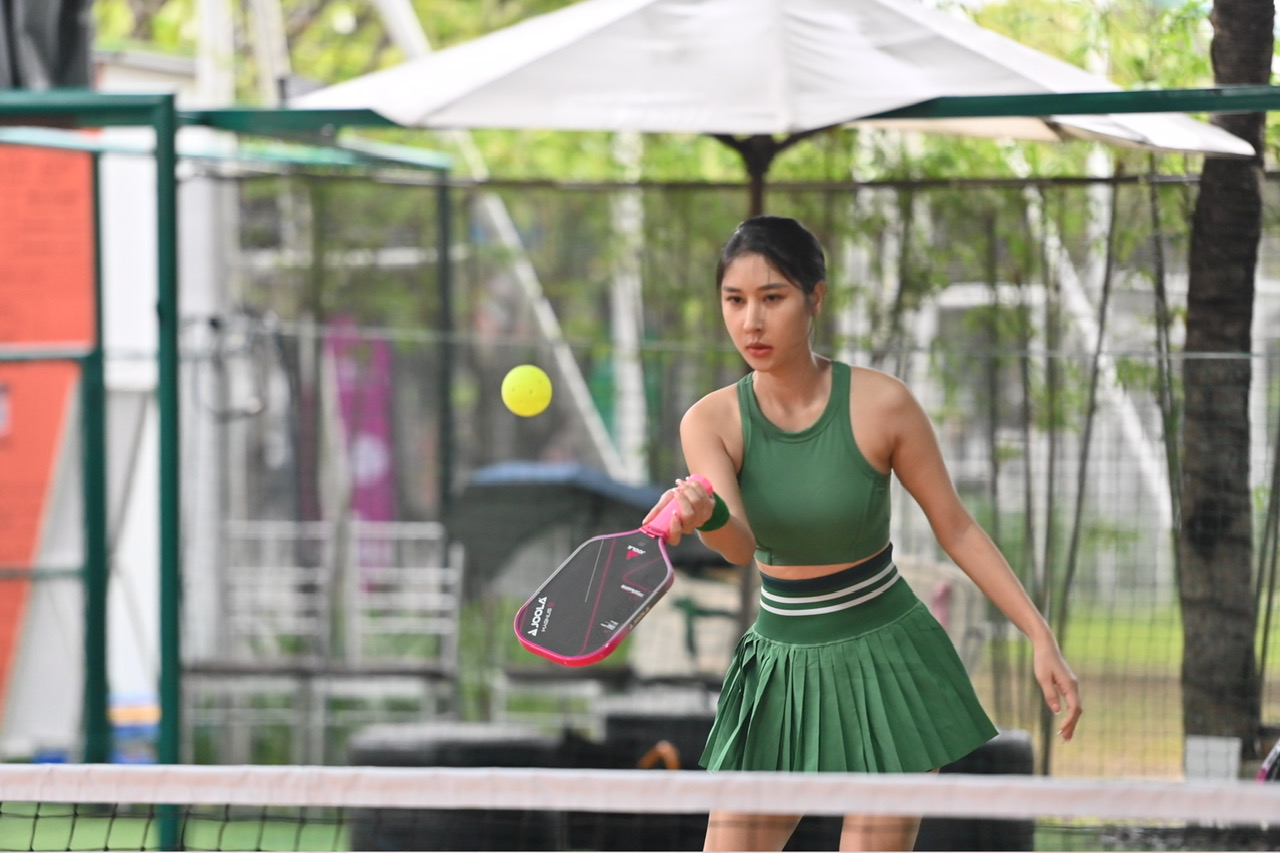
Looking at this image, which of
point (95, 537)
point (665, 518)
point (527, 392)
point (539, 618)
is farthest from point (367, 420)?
point (665, 518)

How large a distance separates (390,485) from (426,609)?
778 millimetres

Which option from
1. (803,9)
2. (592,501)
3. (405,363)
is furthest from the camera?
(405,363)

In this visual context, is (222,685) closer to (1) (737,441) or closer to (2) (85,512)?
(2) (85,512)

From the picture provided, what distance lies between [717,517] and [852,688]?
52 centimetres

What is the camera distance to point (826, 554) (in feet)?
9.80

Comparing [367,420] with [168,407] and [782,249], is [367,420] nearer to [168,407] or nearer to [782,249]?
[168,407]

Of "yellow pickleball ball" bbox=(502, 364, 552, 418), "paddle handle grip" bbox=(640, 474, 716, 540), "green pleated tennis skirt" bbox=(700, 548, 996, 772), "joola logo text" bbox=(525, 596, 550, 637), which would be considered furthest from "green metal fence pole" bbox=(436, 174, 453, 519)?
"paddle handle grip" bbox=(640, 474, 716, 540)

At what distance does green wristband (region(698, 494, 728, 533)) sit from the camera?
8.86ft

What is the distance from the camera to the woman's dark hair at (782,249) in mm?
2924

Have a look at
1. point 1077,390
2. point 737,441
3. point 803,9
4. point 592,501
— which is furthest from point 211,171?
point 737,441

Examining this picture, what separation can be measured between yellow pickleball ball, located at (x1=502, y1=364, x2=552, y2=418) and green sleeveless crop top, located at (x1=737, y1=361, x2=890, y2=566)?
0.55 meters

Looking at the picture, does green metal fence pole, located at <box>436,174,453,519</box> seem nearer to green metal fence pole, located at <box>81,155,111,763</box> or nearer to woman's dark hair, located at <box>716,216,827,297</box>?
green metal fence pole, located at <box>81,155,111,763</box>

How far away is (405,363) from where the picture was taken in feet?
25.8

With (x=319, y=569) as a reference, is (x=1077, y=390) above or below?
above
